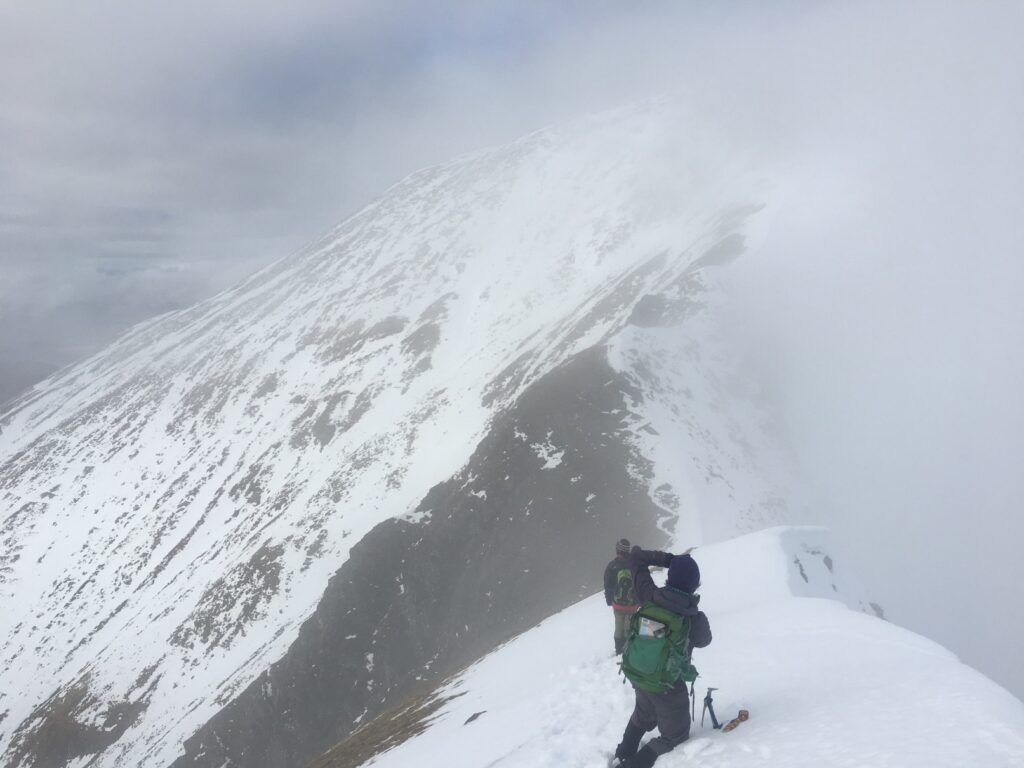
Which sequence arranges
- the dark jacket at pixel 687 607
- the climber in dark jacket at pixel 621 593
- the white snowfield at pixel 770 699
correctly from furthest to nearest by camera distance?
the climber in dark jacket at pixel 621 593 → the dark jacket at pixel 687 607 → the white snowfield at pixel 770 699

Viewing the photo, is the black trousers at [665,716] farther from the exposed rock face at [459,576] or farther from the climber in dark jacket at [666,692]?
the exposed rock face at [459,576]

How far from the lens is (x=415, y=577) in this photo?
5103cm

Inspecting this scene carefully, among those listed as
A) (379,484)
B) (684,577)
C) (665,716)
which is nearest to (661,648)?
(684,577)

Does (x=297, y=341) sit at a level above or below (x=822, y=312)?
above

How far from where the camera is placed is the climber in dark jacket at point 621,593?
9.41 metres

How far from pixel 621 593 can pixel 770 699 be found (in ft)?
8.38

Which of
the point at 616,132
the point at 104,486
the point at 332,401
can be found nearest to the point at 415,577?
the point at 332,401

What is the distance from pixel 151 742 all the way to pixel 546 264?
357 ft

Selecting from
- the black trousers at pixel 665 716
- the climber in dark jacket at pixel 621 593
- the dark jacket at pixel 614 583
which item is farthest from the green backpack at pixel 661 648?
the dark jacket at pixel 614 583

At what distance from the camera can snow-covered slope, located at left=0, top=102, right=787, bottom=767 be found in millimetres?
47469

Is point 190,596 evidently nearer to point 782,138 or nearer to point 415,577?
point 415,577

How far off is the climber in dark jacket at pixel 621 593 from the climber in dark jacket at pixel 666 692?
1.91 m

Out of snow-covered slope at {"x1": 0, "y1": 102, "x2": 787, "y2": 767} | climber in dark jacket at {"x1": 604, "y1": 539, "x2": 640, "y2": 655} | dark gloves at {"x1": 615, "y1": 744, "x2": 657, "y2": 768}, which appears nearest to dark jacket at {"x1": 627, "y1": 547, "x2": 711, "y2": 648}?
dark gloves at {"x1": 615, "y1": 744, "x2": 657, "y2": 768}

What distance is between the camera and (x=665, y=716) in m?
6.71
